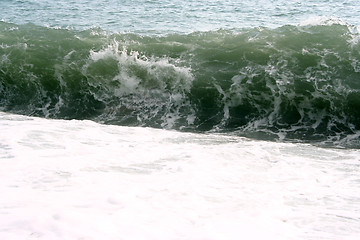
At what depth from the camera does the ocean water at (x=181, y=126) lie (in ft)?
10.5

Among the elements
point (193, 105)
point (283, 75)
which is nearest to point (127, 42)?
point (193, 105)

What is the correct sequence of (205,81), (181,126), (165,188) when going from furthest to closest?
(205,81) → (181,126) → (165,188)

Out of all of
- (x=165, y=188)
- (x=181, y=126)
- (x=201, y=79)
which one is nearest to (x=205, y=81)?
(x=201, y=79)

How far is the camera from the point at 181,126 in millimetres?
7219

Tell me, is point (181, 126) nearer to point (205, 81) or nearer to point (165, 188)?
point (205, 81)

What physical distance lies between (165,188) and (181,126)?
3.53 metres

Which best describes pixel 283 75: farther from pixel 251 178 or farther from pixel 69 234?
pixel 69 234

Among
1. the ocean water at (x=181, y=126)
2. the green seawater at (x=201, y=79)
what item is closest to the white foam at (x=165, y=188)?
the ocean water at (x=181, y=126)

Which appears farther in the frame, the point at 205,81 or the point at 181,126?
the point at 205,81

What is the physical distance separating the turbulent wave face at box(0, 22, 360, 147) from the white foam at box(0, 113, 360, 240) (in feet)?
5.95

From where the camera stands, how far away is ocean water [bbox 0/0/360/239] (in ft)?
10.5

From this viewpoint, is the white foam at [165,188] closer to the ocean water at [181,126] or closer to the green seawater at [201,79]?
the ocean water at [181,126]

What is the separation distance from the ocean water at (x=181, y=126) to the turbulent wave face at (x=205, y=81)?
0.11 ft

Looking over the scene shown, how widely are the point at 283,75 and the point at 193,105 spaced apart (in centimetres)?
190
